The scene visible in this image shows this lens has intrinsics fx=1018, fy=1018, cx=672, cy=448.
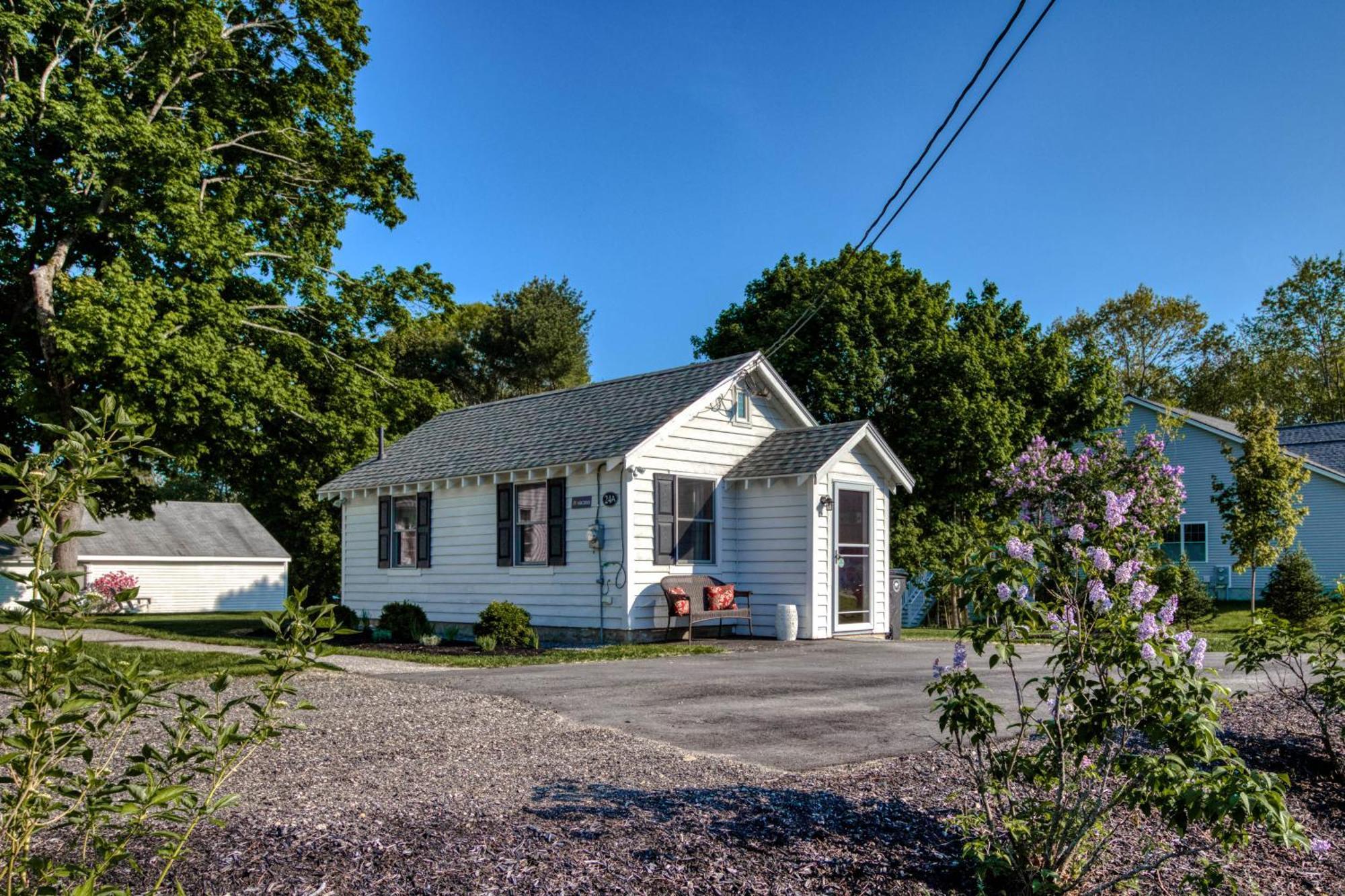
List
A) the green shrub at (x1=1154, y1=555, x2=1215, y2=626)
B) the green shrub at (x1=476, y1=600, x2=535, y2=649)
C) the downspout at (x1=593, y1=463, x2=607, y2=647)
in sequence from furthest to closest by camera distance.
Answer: the green shrub at (x1=1154, y1=555, x2=1215, y2=626) < the downspout at (x1=593, y1=463, x2=607, y2=647) < the green shrub at (x1=476, y1=600, x2=535, y2=649)

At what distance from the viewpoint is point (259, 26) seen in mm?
22656

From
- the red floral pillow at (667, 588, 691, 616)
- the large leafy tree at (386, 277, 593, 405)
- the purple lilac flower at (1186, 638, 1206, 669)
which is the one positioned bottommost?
the red floral pillow at (667, 588, 691, 616)

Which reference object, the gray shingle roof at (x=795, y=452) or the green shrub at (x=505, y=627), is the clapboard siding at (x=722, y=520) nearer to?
the gray shingle roof at (x=795, y=452)

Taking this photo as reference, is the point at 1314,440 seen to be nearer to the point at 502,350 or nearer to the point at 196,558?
the point at 502,350

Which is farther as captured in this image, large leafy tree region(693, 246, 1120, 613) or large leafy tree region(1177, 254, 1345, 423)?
large leafy tree region(1177, 254, 1345, 423)

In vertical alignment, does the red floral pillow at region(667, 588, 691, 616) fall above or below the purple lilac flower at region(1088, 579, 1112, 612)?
below

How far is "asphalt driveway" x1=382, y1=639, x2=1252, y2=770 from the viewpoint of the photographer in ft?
22.9

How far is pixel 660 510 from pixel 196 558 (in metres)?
30.7

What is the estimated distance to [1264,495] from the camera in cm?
2559

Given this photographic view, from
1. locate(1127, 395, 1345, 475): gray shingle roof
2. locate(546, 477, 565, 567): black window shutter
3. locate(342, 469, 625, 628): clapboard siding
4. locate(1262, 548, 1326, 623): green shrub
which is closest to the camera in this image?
locate(342, 469, 625, 628): clapboard siding

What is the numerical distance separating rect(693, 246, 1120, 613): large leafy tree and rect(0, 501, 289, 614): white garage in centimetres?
2495

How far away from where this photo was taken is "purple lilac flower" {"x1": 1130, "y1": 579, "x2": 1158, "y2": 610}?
4.09 meters

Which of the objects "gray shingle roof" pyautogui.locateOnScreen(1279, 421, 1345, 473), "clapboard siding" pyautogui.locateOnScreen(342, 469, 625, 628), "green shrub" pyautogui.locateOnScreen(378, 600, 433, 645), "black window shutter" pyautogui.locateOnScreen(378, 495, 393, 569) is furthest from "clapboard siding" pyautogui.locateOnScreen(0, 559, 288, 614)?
"gray shingle roof" pyautogui.locateOnScreen(1279, 421, 1345, 473)

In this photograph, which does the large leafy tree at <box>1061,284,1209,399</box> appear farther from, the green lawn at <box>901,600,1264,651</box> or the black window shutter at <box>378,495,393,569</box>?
the black window shutter at <box>378,495,393,569</box>
